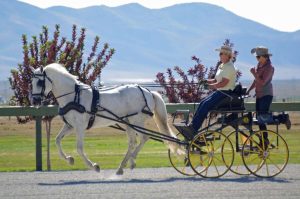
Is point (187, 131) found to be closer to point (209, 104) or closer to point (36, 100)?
point (209, 104)

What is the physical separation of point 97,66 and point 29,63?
182 cm

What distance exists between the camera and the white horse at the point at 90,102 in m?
13.3

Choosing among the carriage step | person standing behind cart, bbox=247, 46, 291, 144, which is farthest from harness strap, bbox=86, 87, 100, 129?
person standing behind cart, bbox=247, 46, 291, 144

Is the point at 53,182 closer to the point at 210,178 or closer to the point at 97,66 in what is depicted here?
the point at 210,178

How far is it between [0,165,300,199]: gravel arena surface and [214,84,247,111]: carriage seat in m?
1.08

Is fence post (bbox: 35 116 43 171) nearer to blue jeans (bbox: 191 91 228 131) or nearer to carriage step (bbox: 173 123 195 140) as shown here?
carriage step (bbox: 173 123 195 140)

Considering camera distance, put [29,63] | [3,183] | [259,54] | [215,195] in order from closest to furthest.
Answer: [215,195], [3,183], [259,54], [29,63]

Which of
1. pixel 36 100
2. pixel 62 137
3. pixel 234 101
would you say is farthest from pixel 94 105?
pixel 234 101

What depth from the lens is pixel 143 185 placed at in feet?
38.5

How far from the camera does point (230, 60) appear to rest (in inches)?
516

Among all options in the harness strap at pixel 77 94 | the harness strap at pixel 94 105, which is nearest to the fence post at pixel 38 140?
the harness strap at pixel 94 105

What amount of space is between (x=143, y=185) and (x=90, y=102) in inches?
90.4

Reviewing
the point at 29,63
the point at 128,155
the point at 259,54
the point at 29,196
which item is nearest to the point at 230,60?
the point at 259,54

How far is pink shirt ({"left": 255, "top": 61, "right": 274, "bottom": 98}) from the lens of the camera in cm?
1320
